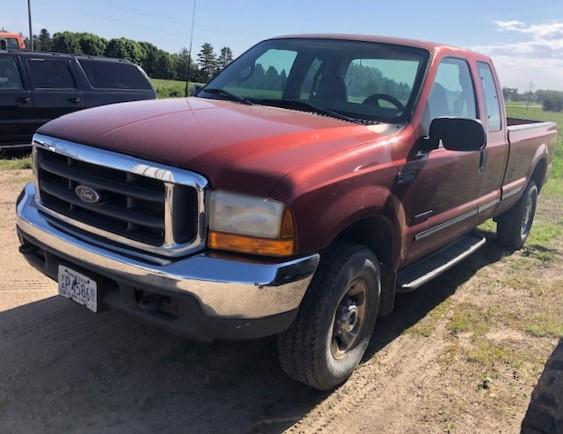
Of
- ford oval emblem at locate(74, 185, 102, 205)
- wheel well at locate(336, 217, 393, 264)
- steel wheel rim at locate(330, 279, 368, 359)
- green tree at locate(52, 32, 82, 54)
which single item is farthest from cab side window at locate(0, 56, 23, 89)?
green tree at locate(52, 32, 82, 54)

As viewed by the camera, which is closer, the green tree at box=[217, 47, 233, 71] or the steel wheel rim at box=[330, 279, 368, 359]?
the steel wheel rim at box=[330, 279, 368, 359]

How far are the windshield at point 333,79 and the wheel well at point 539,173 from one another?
123 inches

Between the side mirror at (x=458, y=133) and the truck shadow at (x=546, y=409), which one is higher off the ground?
the side mirror at (x=458, y=133)

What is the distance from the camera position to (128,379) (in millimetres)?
3285

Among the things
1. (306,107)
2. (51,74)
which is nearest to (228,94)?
(306,107)

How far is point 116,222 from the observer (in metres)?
2.89

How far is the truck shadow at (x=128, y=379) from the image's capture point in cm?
293

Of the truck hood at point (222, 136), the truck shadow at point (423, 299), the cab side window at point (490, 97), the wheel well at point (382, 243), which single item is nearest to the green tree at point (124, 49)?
the truck shadow at point (423, 299)

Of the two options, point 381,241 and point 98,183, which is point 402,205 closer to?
point 381,241

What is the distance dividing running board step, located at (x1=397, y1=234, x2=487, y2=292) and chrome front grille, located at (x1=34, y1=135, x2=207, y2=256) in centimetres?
168

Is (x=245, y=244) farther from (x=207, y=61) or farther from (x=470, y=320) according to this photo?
(x=207, y=61)

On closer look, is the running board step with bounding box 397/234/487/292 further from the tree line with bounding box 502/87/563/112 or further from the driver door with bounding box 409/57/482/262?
the tree line with bounding box 502/87/563/112

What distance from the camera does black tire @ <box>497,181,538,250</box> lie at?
6301 mm

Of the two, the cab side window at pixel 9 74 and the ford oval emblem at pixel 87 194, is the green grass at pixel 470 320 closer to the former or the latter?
the ford oval emblem at pixel 87 194
